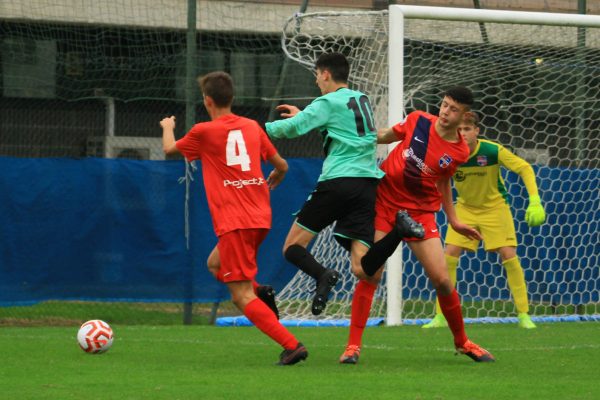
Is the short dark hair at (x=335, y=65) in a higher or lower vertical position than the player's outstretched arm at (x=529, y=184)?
higher

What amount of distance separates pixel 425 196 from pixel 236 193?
4.30 feet

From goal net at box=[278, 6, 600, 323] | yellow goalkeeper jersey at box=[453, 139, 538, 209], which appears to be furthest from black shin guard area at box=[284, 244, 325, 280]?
goal net at box=[278, 6, 600, 323]

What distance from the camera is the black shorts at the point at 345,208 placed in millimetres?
7773

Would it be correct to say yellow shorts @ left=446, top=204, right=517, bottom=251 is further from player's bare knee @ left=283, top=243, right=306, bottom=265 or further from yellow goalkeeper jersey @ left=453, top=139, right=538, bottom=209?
player's bare knee @ left=283, top=243, right=306, bottom=265

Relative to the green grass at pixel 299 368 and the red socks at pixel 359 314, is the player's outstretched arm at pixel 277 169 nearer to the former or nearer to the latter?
the red socks at pixel 359 314

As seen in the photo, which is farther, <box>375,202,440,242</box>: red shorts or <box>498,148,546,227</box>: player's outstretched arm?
<box>498,148,546,227</box>: player's outstretched arm

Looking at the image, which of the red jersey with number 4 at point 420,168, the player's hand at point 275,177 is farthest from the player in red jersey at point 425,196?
the player's hand at point 275,177

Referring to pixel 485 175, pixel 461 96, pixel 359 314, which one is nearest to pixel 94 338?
pixel 359 314

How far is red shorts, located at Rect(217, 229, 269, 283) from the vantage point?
7.45 m

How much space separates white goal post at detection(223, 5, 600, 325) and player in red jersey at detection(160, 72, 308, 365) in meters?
4.13

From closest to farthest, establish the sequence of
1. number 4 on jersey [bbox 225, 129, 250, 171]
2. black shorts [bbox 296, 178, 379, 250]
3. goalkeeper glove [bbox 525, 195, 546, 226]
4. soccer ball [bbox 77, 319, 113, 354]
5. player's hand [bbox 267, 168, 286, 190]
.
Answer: number 4 on jersey [bbox 225, 129, 250, 171]
black shorts [bbox 296, 178, 379, 250]
player's hand [bbox 267, 168, 286, 190]
soccer ball [bbox 77, 319, 113, 354]
goalkeeper glove [bbox 525, 195, 546, 226]

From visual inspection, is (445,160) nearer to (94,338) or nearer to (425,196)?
(425,196)

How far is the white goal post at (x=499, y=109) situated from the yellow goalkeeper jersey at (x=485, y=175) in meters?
0.83

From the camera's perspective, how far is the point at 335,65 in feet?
25.9
